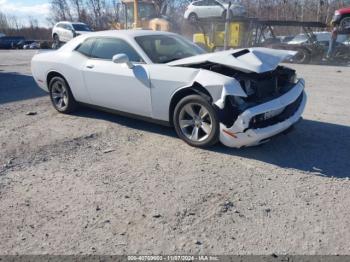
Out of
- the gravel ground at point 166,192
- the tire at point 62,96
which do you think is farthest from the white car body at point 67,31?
the gravel ground at point 166,192

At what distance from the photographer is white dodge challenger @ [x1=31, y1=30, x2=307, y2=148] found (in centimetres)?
421

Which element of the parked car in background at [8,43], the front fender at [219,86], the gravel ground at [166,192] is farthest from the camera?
the parked car in background at [8,43]

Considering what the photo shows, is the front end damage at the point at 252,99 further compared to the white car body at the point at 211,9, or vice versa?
the white car body at the point at 211,9

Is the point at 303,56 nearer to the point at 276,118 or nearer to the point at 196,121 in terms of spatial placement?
the point at 276,118

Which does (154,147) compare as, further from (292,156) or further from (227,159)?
(292,156)

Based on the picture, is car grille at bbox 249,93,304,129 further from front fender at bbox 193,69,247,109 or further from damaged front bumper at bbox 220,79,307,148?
front fender at bbox 193,69,247,109

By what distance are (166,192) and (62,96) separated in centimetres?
377

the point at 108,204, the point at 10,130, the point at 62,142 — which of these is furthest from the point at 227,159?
the point at 10,130

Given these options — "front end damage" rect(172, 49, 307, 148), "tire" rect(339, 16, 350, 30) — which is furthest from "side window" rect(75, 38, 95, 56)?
"tire" rect(339, 16, 350, 30)

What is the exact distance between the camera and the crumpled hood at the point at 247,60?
4.25 metres

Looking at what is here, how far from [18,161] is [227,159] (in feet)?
8.59

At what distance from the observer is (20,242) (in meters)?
2.86

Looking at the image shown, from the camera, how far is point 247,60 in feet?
14.6

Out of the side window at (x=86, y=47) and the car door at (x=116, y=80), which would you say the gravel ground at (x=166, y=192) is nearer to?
the car door at (x=116, y=80)
